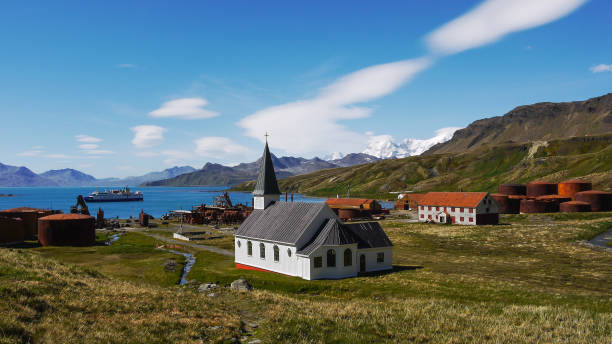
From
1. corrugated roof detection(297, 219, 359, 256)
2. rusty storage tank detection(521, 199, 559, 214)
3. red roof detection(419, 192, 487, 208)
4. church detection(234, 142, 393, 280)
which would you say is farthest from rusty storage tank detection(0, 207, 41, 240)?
rusty storage tank detection(521, 199, 559, 214)

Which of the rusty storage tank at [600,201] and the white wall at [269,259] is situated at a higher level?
the rusty storage tank at [600,201]

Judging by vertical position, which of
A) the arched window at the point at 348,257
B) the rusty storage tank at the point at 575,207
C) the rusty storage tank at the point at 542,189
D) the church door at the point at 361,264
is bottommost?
the church door at the point at 361,264

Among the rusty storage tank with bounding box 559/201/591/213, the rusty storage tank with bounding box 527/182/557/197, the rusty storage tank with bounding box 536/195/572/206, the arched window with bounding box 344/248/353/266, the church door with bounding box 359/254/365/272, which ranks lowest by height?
the church door with bounding box 359/254/365/272

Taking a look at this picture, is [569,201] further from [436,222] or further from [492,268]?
[492,268]

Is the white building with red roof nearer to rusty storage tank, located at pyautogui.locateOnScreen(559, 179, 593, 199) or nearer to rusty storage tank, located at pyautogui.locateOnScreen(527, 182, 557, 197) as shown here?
rusty storage tank, located at pyautogui.locateOnScreen(527, 182, 557, 197)

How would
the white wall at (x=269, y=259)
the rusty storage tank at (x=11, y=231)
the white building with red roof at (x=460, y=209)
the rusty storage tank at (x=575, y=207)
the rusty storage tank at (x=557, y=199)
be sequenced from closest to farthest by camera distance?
the white wall at (x=269, y=259)
the rusty storage tank at (x=11, y=231)
the white building with red roof at (x=460, y=209)
the rusty storage tank at (x=575, y=207)
the rusty storage tank at (x=557, y=199)

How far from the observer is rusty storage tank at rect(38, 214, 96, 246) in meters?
Answer: 70.0

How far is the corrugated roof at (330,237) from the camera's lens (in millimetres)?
42438

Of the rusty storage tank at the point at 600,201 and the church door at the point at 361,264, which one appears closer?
the church door at the point at 361,264

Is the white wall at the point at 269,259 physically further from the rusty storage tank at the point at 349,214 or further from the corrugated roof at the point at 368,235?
the rusty storage tank at the point at 349,214

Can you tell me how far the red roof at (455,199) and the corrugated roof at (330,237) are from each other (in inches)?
2384

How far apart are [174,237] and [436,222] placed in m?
60.8

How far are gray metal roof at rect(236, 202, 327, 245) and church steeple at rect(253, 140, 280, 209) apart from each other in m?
1.12

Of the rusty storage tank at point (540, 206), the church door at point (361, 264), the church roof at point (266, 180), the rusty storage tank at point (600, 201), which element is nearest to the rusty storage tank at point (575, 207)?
the rusty storage tank at point (600, 201)
